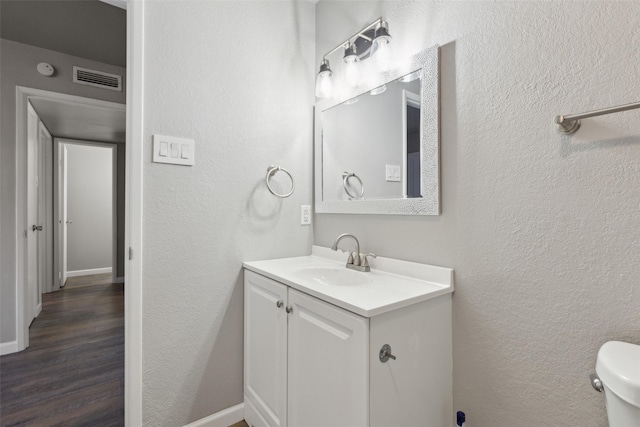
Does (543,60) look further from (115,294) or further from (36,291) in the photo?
(115,294)

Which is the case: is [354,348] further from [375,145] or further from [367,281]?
[375,145]

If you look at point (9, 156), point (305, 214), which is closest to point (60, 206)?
point (9, 156)

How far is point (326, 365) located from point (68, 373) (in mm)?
2008

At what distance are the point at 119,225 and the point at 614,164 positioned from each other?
510 centimetres

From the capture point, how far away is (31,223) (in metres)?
2.55

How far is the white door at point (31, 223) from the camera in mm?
2441

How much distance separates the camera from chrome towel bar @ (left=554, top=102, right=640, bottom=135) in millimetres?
746

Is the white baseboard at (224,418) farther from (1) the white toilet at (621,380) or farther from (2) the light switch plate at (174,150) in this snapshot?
(1) the white toilet at (621,380)

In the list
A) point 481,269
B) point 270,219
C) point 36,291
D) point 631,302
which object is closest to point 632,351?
point 631,302

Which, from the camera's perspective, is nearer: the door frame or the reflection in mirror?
the reflection in mirror

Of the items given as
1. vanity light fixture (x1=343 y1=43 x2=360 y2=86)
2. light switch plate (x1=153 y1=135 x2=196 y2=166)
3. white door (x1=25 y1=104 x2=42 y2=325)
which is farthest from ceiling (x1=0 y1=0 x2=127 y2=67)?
vanity light fixture (x1=343 y1=43 x2=360 y2=86)

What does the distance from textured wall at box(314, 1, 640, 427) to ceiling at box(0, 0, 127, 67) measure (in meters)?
2.09

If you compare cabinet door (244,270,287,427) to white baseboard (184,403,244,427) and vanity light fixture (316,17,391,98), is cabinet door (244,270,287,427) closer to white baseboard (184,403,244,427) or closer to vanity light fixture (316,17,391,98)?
white baseboard (184,403,244,427)

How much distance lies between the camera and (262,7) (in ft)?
5.54
